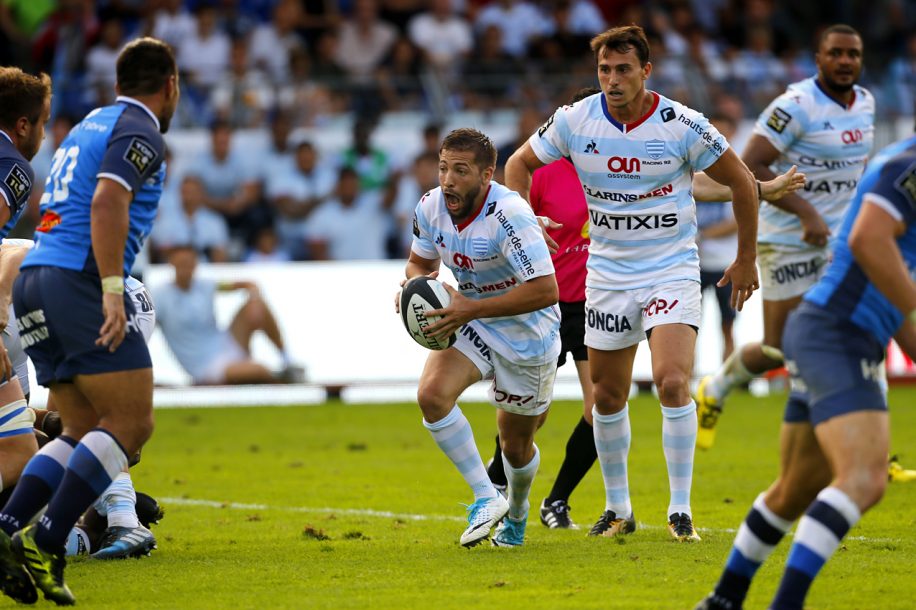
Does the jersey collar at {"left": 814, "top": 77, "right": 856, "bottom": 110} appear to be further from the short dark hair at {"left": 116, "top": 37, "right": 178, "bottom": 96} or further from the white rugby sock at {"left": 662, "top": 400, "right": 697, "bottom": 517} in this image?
the short dark hair at {"left": 116, "top": 37, "right": 178, "bottom": 96}

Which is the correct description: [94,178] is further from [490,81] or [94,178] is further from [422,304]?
[490,81]

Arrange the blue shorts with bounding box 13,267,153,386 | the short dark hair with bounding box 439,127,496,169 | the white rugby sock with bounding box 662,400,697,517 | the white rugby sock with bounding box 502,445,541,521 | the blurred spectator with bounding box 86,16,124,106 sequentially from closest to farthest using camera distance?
the blue shorts with bounding box 13,267,153,386 → the short dark hair with bounding box 439,127,496,169 → the white rugby sock with bounding box 502,445,541,521 → the white rugby sock with bounding box 662,400,697,517 → the blurred spectator with bounding box 86,16,124,106

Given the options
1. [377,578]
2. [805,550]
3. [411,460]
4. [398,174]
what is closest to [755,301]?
[398,174]

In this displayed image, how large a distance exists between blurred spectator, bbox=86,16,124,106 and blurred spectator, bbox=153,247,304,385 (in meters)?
2.99

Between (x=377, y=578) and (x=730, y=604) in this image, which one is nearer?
(x=730, y=604)

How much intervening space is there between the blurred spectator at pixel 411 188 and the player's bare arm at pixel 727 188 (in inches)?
393

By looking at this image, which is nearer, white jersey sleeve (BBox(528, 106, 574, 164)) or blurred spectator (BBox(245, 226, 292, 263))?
white jersey sleeve (BBox(528, 106, 574, 164))

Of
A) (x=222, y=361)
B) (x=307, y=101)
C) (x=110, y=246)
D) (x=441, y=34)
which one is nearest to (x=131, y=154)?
(x=110, y=246)

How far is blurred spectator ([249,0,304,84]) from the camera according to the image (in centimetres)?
2067

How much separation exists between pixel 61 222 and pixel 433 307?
2003mm

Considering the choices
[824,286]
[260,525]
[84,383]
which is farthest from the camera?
[260,525]

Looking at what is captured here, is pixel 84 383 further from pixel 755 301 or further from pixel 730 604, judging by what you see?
pixel 755 301

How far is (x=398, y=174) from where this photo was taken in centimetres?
1928

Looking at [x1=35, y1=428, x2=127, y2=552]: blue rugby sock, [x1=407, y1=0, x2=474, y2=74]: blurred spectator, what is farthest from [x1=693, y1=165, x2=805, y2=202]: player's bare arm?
[x1=407, y1=0, x2=474, y2=74]: blurred spectator
